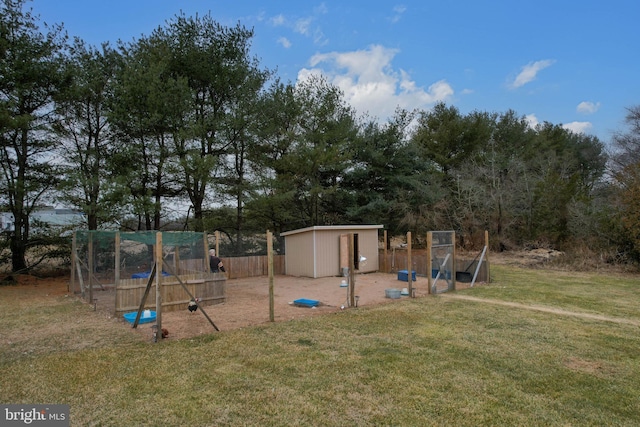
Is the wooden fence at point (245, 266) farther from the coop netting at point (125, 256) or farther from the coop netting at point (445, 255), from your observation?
the coop netting at point (445, 255)

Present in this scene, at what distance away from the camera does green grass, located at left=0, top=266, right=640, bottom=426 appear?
3.19 meters

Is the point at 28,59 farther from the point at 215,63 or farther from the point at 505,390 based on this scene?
the point at 505,390

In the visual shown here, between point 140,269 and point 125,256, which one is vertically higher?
point 125,256

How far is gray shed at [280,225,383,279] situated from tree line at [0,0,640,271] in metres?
2.11

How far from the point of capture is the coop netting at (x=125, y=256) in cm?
895

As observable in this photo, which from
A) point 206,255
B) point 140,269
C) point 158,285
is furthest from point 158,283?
point 140,269

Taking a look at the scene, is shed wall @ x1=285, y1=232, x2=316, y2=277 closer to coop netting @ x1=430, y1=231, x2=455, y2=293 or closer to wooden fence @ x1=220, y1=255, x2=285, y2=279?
wooden fence @ x1=220, y1=255, x2=285, y2=279

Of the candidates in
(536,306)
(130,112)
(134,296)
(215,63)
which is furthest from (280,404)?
(215,63)

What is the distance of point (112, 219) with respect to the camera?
12656 millimetres

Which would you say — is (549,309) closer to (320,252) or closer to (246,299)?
(246,299)

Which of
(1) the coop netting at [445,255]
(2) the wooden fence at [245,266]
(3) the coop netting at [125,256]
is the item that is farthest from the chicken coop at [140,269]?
(1) the coop netting at [445,255]

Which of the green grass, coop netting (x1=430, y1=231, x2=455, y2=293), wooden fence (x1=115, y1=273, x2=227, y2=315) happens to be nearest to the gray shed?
coop netting (x1=430, y1=231, x2=455, y2=293)

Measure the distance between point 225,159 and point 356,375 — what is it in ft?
43.4

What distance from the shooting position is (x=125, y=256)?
9.48 metres
